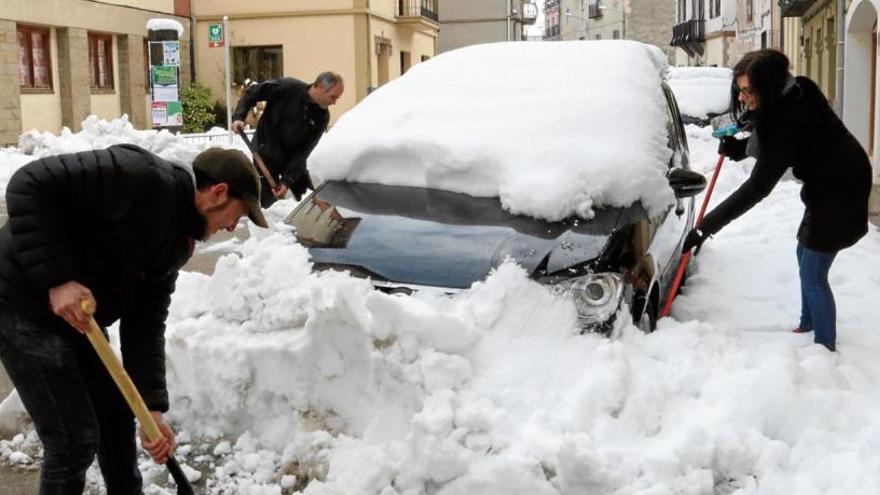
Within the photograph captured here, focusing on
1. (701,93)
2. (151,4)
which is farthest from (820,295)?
(151,4)

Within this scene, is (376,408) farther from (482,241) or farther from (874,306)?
(874,306)

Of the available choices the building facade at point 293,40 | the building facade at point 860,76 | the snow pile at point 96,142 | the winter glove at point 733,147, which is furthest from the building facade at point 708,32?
the winter glove at point 733,147

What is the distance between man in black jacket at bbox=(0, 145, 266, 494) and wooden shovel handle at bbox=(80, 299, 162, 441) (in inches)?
1.0

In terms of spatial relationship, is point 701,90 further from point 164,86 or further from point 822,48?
point 164,86

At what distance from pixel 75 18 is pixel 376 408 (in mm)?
20824

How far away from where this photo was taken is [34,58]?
21672mm

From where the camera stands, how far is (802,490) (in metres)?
3.53

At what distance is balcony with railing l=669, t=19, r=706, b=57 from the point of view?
4803 cm

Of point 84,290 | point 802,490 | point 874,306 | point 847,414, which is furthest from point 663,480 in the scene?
point 874,306

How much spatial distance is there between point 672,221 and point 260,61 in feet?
87.9

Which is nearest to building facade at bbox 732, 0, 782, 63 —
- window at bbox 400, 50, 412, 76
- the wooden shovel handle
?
window at bbox 400, 50, 412, 76

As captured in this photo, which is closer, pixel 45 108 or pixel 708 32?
pixel 45 108

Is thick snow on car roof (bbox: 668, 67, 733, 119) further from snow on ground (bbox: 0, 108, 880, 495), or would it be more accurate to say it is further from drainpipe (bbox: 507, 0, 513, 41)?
drainpipe (bbox: 507, 0, 513, 41)

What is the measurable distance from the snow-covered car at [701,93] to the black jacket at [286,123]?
1182 cm
